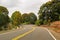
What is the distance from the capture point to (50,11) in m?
105

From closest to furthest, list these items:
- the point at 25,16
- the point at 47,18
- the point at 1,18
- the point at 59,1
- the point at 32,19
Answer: the point at 1,18
the point at 59,1
the point at 47,18
the point at 32,19
the point at 25,16

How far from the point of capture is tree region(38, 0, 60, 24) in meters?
101

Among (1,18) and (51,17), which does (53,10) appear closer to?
(51,17)

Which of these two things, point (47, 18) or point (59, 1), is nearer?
point (59, 1)

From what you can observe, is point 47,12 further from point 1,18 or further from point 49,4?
Answer: point 1,18

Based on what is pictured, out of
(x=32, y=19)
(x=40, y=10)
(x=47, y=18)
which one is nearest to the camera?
(x=47, y=18)

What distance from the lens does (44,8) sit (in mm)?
110875

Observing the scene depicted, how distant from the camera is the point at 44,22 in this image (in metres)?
110

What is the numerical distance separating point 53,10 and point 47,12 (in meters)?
7.27

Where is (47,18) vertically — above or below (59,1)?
below

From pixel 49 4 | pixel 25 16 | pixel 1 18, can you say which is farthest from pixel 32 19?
pixel 1 18

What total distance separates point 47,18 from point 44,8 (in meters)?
5.45

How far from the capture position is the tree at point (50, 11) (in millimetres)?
100988

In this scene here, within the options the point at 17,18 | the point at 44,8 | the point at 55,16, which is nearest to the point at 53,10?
the point at 55,16
